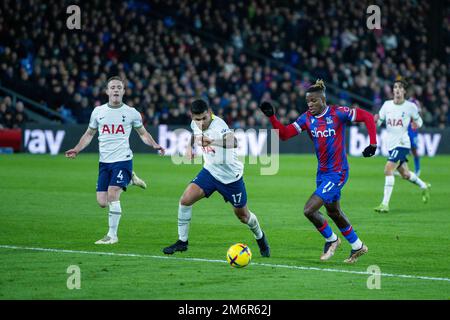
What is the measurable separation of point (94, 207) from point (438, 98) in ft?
76.4

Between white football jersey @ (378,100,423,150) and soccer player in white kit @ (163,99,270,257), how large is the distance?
6956mm

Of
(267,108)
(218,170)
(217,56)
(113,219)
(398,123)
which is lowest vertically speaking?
(113,219)

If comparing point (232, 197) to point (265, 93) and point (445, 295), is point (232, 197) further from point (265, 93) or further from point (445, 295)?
point (265, 93)

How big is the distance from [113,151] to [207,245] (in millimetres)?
1886

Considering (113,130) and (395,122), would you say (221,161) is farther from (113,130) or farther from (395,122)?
(395,122)

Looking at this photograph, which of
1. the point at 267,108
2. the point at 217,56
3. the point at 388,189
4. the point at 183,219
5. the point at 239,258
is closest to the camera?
the point at 239,258

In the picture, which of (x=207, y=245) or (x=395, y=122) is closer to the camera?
(x=207, y=245)

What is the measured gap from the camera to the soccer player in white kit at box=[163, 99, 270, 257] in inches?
437

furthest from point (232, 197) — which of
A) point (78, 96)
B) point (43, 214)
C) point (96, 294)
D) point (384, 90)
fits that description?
point (384, 90)

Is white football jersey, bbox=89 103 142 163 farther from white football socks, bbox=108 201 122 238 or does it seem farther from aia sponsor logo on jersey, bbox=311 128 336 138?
aia sponsor logo on jersey, bbox=311 128 336 138

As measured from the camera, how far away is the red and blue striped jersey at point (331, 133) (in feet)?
36.9

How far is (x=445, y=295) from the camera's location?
9047 mm

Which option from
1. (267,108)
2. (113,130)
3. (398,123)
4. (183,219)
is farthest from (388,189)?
(267,108)

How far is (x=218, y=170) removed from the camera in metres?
11.4
